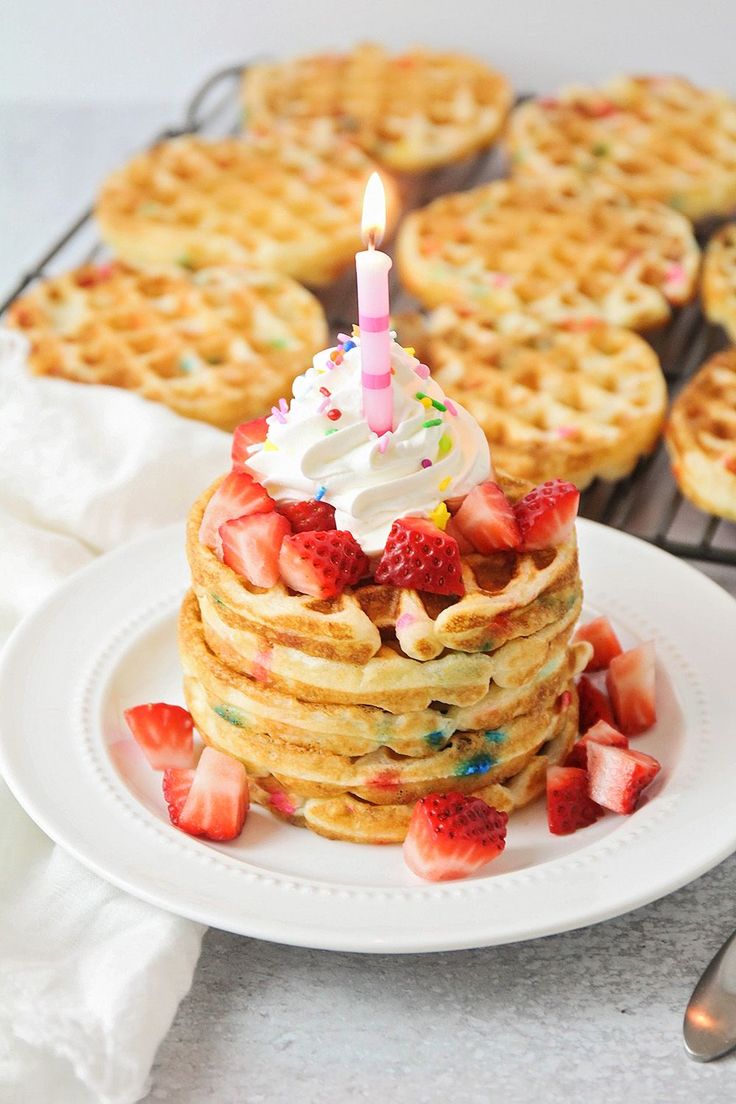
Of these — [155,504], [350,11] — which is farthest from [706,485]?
[350,11]

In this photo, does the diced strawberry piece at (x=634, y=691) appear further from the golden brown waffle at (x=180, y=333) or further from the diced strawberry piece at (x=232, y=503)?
the golden brown waffle at (x=180, y=333)

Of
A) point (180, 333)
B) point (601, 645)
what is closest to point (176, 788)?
point (601, 645)

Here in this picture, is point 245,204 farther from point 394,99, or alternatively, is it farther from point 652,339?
point 652,339

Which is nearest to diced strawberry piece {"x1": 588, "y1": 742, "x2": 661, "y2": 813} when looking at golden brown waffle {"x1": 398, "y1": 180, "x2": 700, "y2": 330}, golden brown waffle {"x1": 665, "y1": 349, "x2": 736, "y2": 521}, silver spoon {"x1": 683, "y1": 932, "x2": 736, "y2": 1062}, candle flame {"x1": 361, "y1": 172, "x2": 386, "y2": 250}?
silver spoon {"x1": 683, "y1": 932, "x2": 736, "y2": 1062}

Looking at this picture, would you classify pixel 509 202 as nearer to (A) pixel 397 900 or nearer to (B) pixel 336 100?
(B) pixel 336 100

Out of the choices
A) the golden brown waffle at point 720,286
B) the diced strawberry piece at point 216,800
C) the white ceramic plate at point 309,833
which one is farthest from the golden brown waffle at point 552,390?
the diced strawberry piece at point 216,800

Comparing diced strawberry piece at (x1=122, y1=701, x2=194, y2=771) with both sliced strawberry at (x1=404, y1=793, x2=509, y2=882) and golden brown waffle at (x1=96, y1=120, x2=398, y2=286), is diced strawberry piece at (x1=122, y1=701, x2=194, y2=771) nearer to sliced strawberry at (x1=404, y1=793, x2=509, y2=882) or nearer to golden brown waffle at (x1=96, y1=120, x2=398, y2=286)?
sliced strawberry at (x1=404, y1=793, x2=509, y2=882)

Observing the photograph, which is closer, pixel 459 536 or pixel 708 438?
pixel 459 536
